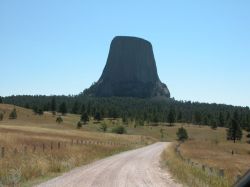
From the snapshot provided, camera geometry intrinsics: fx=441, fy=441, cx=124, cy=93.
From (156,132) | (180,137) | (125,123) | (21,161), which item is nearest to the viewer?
(21,161)

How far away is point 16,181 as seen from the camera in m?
17.4

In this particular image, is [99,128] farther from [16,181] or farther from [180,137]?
[16,181]

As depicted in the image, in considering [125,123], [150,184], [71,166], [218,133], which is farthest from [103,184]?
[125,123]

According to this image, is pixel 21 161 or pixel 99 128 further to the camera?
pixel 99 128

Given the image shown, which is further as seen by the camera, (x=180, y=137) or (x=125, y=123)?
(x=125, y=123)

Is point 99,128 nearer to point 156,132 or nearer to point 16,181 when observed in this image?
point 156,132

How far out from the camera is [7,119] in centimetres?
15062

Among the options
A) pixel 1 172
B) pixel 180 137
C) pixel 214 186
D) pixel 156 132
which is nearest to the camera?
pixel 214 186

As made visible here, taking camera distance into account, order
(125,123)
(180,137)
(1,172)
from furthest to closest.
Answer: (125,123) < (180,137) < (1,172)

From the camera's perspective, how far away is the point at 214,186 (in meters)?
16.6

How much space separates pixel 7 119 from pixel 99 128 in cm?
3158

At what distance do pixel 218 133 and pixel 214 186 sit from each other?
510 ft

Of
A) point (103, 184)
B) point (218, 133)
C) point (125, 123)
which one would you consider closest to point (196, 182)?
point (103, 184)

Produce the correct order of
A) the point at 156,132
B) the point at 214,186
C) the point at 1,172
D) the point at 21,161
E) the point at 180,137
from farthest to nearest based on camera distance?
the point at 156,132 < the point at 180,137 < the point at 21,161 < the point at 1,172 < the point at 214,186
